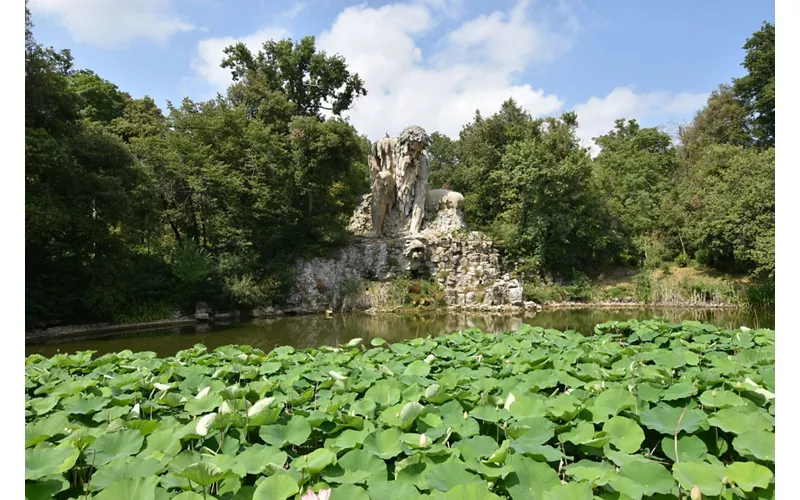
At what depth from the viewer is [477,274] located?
1459 centimetres

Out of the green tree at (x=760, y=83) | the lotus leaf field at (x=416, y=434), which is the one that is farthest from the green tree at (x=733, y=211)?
the lotus leaf field at (x=416, y=434)

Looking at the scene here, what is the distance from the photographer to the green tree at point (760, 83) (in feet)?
60.8

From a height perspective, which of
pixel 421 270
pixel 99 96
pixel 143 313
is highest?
pixel 99 96

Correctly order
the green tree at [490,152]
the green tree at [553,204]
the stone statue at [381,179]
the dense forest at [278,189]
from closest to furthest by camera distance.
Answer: the dense forest at [278,189] → the stone statue at [381,179] → the green tree at [553,204] → the green tree at [490,152]

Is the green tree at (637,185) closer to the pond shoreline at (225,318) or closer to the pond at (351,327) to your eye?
the pond shoreline at (225,318)

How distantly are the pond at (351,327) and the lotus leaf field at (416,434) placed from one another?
497cm

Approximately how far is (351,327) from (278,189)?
5985mm

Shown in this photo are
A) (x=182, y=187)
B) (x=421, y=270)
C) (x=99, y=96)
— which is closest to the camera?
(x=182, y=187)

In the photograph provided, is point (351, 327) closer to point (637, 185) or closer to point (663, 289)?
point (663, 289)

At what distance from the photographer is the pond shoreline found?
8.62 metres

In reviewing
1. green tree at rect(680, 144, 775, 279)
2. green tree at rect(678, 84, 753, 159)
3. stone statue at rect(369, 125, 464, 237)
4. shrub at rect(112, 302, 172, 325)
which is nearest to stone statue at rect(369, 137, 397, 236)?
stone statue at rect(369, 125, 464, 237)

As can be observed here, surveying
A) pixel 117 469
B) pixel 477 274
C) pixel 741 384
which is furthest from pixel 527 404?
pixel 477 274

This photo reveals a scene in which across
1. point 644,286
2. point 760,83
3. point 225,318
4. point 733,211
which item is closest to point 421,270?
point 225,318

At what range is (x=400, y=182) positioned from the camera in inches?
601
